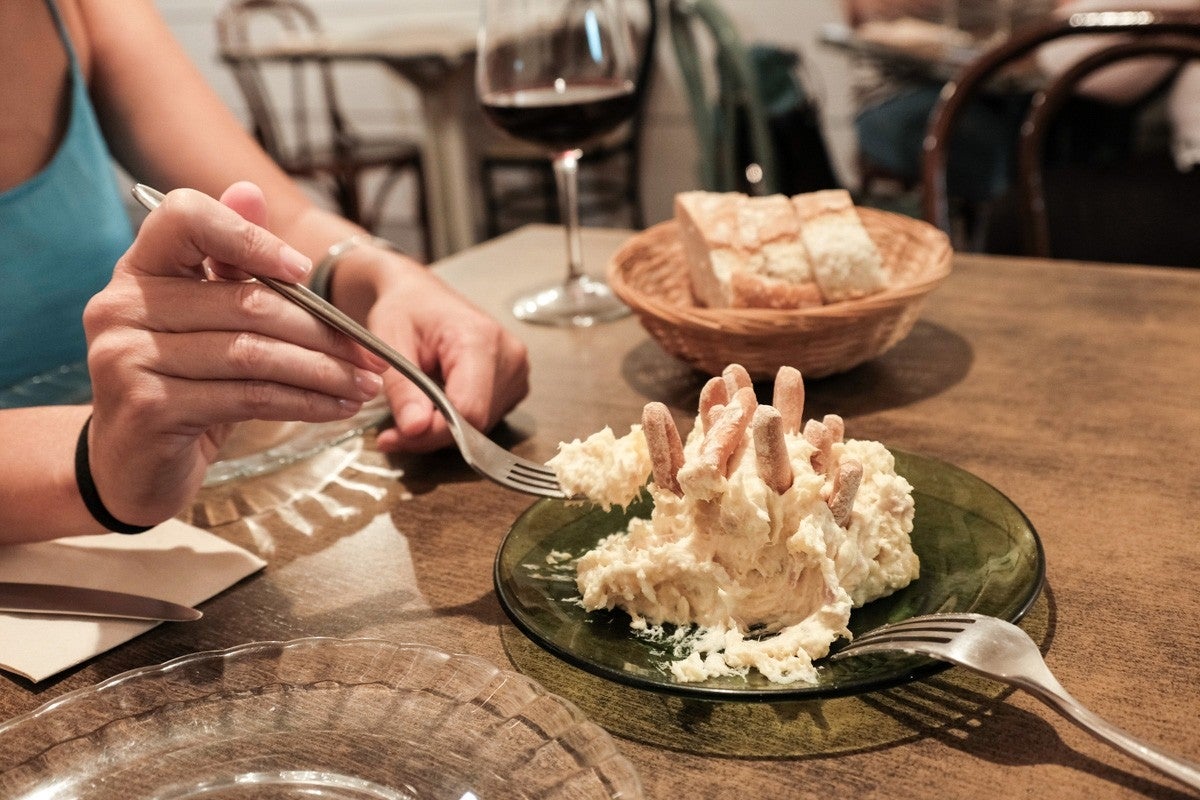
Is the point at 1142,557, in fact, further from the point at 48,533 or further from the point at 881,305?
the point at 48,533

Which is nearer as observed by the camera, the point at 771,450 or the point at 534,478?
the point at 771,450

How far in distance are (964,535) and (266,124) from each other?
4140mm

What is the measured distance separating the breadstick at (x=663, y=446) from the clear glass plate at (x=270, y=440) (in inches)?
14.0

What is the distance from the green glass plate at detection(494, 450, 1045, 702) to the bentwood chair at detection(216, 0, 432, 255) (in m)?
3.51

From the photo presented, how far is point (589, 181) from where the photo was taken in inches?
184

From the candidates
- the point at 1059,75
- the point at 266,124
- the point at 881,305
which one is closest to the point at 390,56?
the point at 266,124

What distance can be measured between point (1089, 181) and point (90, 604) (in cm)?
205

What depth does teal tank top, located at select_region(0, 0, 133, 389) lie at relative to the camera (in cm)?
110

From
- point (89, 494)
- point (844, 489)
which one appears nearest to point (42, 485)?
point (89, 494)

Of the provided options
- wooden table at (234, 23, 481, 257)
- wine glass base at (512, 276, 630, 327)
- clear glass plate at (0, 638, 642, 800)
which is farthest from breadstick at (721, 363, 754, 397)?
wooden table at (234, 23, 481, 257)

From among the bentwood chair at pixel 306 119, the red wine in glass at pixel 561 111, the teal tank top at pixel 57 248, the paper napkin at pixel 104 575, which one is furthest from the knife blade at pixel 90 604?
the bentwood chair at pixel 306 119

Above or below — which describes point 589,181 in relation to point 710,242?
below

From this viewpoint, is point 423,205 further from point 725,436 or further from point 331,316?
point 725,436

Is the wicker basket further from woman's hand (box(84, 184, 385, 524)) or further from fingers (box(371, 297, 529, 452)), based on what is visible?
woman's hand (box(84, 184, 385, 524))
